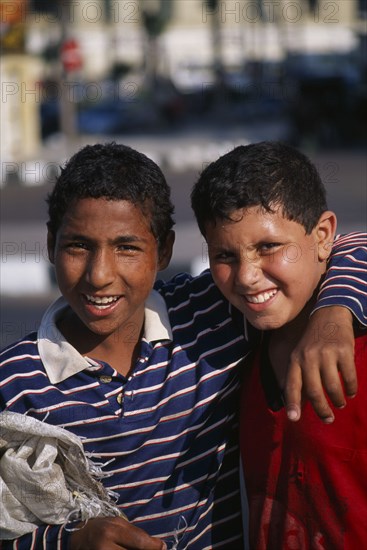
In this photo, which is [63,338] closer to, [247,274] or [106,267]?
[106,267]

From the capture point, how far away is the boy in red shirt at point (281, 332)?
1754 mm

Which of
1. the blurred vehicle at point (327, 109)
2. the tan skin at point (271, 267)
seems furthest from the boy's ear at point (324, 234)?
the blurred vehicle at point (327, 109)

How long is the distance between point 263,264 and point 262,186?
144mm

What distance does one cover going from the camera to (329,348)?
5.47 feet

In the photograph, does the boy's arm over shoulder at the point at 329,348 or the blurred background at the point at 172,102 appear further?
the blurred background at the point at 172,102

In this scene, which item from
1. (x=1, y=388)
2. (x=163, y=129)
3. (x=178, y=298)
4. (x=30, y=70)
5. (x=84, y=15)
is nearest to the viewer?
(x=1, y=388)

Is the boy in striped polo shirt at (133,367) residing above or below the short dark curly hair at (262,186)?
below

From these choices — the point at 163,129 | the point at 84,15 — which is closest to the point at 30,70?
the point at 163,129

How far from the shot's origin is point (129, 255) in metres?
1.93

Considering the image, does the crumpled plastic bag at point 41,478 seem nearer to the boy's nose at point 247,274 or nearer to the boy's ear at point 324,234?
the boy's nose at point 247,274

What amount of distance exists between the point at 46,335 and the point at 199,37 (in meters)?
53.4

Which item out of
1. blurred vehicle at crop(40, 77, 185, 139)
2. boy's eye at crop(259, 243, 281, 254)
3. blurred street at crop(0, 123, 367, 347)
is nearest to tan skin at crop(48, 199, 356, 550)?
boy's eye at crop(259, 243, 281, 254)

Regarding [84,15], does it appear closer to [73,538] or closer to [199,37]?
[199,37]

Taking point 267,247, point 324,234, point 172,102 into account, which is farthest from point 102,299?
point 172,102
